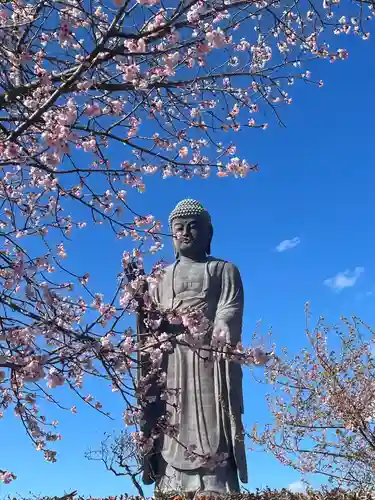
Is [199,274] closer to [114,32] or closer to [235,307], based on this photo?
[235,307]

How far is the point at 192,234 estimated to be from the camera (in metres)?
8.73

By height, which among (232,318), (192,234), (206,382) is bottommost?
(206,382)

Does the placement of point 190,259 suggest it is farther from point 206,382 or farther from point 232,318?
point 206,382

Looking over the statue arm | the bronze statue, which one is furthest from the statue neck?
the statue arm

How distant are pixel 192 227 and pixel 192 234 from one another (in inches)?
3.8

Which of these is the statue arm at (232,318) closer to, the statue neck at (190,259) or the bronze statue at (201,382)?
the bronze statue at (201,382)

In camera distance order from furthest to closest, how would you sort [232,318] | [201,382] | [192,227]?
1. [192,227]
2. [232,318]
3. [201,382]

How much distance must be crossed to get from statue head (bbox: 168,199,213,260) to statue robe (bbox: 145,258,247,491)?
0.53 ft

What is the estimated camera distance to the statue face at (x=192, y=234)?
28.6 ft

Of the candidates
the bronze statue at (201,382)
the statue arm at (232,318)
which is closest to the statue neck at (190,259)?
the bronze statue at (201,382)

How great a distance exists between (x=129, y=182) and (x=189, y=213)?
337 cm

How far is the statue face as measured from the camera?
873 cm

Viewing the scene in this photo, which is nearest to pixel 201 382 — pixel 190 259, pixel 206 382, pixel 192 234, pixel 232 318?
pixel 206 382

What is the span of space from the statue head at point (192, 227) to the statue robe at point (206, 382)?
0.53ft
